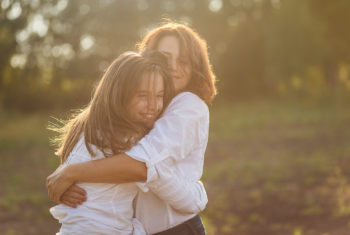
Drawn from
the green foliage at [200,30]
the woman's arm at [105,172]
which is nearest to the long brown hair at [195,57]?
the woman's arm at [105,172]

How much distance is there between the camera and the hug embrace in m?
1.57

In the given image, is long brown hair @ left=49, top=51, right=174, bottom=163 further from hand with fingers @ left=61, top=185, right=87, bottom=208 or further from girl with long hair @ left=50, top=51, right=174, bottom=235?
Result: hand with fingers @ left=61, top=185, right=87, bottom=208

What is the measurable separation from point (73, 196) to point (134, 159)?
0.34 metres

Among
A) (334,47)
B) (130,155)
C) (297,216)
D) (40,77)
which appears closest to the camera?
(130,155)

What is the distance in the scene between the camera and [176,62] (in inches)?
81.5

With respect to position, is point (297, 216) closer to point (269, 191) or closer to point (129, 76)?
point (269, 191)

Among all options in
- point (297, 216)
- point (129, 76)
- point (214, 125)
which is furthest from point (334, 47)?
point (129, 76)

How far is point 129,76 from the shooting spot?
171 cm

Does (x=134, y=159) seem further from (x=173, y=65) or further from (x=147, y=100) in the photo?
(x=173, y=65)

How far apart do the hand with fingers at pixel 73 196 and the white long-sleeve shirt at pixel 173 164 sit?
269mm

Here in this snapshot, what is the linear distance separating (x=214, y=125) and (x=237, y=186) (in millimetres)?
5976

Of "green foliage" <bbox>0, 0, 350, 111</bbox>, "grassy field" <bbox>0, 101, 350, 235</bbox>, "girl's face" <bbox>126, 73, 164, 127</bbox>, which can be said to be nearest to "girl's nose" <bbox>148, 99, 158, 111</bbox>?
"girl's face" <bbox>126, 73, 164, 127</bbox>

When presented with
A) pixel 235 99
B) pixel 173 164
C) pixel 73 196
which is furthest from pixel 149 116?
pixel 235 99

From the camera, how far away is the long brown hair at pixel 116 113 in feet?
5.33
